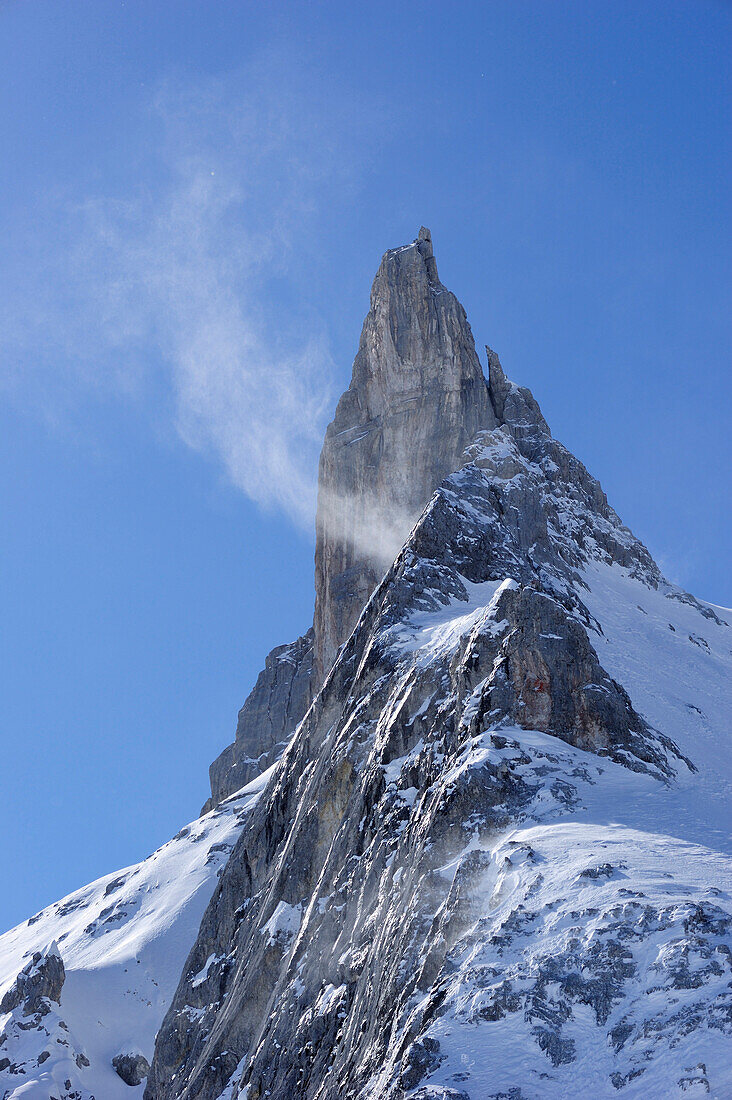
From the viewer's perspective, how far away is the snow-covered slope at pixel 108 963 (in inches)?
2260

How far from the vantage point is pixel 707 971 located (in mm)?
17031

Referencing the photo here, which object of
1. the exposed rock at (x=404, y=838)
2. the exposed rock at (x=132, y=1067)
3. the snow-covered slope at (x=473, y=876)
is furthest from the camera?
the exposed rock at (x=132, y=1067)

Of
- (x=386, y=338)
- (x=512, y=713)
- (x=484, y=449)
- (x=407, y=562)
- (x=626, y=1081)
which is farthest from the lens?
(x=386, y=338)

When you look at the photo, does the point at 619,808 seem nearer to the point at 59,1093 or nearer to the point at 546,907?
the point at 546,907

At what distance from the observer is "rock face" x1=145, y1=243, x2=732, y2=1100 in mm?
17172

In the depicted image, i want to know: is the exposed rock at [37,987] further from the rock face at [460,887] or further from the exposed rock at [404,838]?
the rock face at [460,887]

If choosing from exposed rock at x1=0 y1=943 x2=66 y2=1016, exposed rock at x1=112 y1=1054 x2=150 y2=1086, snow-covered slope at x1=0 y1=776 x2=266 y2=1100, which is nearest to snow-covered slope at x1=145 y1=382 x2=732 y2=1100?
snow-covered slope at x1=0 y1=776 x2=266 y2=1100

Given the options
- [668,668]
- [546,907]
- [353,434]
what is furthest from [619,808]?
[353,434]

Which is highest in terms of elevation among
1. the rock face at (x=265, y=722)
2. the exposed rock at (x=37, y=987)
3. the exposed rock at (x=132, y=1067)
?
the rock face at (x=265, y=722)

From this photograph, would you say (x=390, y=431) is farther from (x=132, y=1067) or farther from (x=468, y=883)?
(x=468, y=883)

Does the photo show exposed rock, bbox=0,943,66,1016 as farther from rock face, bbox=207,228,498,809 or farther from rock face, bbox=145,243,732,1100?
rock face, bbox=207,228,498,809

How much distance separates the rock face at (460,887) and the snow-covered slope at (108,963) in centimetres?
2100

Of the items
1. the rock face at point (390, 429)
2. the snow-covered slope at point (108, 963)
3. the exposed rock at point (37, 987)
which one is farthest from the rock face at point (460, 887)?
the rock face at point (390, 429)

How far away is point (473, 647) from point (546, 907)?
1091cm
